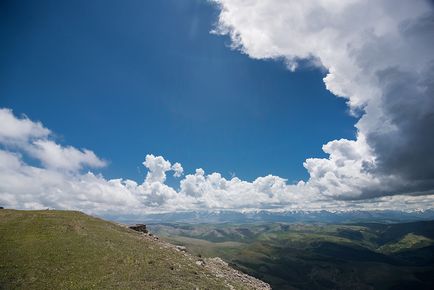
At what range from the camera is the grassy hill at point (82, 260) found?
4734 centimetres

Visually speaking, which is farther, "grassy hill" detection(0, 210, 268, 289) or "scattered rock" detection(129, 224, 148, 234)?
"scattered rock" detection(129, 224, 148, 234)

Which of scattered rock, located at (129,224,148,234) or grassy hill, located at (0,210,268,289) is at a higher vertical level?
scattered rock, located at (129,224,148,234)

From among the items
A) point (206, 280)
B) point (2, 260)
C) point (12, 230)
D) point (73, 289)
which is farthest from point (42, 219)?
point (206, 280)

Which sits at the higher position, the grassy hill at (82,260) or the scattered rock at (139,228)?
the scattered rock at (139,228)

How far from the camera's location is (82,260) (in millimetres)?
54031

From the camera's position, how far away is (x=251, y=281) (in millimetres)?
70688

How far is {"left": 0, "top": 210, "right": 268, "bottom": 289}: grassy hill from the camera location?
4734 cm

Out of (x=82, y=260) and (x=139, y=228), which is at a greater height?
(x=139, y=228)

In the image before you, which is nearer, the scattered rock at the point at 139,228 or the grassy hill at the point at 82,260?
the grassy hill at the point at 82,260

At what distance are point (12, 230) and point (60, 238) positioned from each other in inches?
367

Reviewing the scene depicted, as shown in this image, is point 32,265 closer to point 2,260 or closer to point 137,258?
point 2,260

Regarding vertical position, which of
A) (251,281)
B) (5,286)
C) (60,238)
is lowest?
(251,281)

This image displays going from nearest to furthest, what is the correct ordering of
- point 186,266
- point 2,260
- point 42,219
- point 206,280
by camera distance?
1. point 2,260
2. point 206,280
3. point 186,266
4. point 42,219

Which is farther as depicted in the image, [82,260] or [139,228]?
[139,228]
